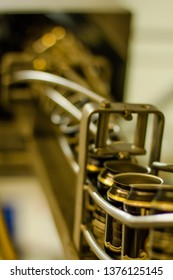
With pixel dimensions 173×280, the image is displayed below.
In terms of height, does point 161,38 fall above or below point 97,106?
above

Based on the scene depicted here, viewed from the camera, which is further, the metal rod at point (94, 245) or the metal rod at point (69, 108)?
the metal rod at point (69, 108)

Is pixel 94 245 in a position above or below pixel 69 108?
below

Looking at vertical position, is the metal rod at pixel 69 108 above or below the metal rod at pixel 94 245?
above

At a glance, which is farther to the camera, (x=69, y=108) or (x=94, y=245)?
(x=69, y=108)

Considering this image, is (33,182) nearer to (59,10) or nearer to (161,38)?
(59,10)

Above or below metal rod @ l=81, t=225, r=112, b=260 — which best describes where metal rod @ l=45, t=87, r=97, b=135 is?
above

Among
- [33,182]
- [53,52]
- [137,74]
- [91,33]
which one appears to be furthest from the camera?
[137,74]

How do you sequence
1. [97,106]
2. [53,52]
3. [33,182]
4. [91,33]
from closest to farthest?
[97,106]
[33,182]
[53,52]
[91,33]

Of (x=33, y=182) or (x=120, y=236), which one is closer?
(x=120, y=236)

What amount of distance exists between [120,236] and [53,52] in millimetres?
1216

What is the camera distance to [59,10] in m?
1.82

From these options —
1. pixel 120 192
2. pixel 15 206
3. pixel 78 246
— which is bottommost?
pixel 15 206

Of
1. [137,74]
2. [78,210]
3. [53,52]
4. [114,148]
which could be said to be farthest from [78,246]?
[137,74]

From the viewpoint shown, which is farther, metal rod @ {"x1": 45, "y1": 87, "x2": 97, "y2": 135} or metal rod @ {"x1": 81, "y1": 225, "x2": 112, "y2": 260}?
metal rod @ {"x1": 45, "y1": 87, "x2": 97, "y2": 135}
